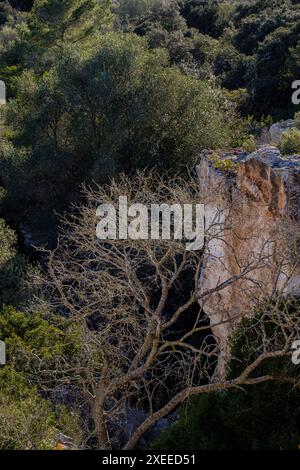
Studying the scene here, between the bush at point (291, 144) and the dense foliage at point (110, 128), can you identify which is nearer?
the dense foliage at point (110, 128)

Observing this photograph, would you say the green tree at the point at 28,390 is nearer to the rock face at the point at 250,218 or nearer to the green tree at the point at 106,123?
the rock face at the point at 250,218

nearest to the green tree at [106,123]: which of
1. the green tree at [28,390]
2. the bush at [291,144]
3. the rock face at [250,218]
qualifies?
the bush at [291,144]

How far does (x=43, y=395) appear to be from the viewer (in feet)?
38.9

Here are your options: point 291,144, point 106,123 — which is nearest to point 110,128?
point 106,123

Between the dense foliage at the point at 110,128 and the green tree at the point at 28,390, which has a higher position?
the dense foliage at the point at 110,128

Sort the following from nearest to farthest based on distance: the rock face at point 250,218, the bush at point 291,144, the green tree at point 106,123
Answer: the rock face at point 250,218
the bush at point 291,144
the green tree at point 106,123

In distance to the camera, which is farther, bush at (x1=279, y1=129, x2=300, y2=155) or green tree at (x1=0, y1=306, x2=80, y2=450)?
bush at (x1=279, y1=129, x2=300, y2=155)

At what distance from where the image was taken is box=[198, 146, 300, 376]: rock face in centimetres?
966

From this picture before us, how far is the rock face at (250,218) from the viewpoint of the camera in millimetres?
9656

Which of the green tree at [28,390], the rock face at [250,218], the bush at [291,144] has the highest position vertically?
the bush at [291,144]

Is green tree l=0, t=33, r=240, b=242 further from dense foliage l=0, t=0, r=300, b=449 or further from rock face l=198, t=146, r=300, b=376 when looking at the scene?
rock face l=198, t=146, r=300, b=376

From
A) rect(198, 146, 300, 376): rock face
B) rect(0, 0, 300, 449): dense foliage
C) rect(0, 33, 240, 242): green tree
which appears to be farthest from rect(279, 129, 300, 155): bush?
rect(0, 33, 240, 242): green tree

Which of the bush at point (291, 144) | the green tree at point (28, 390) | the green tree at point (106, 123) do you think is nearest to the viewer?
the green tree at point (28, 390)

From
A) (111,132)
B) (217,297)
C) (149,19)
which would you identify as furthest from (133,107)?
(149,19)
